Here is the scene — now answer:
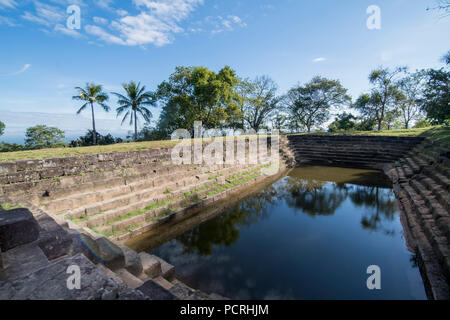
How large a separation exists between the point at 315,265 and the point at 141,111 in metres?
19.2

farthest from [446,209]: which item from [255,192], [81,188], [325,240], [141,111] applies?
[141,111]

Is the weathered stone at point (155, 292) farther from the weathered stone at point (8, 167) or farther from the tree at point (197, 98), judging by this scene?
the tree at point (197, 98)

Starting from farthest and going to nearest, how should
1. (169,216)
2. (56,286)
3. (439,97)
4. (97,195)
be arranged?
1. (439,97)
2. (169,216)
3. (97,195)
4. (56,286)

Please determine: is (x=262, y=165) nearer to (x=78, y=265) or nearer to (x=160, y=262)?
(x=160, y=262)

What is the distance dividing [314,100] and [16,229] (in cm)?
2487

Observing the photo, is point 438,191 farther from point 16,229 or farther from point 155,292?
point 16,229

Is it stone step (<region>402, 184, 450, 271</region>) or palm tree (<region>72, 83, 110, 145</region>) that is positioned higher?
palm tree (<region>72, 83, 110, 145</region>)

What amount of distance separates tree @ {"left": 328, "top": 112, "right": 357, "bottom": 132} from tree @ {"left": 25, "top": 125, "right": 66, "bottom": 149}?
1138 inches

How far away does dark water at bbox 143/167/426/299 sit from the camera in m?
2.59

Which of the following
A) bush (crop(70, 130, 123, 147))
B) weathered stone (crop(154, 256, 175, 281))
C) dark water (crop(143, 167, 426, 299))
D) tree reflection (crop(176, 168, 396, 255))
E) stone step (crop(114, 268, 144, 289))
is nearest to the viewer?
stone step (crop(114, 268, 144, 289))

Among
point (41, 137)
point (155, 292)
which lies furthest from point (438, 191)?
point (41, 137)

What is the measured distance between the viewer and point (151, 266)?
2.75m

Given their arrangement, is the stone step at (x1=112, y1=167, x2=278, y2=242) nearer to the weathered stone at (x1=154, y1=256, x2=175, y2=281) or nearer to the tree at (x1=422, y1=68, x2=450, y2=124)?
the weathered stone at (x1=154, y1=256, x2=175, y2=281)

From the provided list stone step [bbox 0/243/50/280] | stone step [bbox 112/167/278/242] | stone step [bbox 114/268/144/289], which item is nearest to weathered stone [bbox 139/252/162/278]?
stone step [bbox 114/268/144/289]
